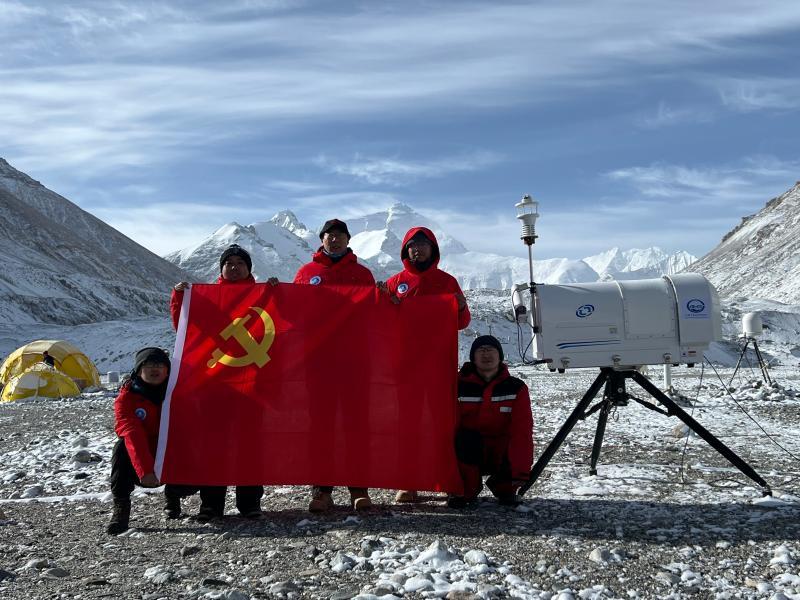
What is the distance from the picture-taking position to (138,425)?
6.23 m

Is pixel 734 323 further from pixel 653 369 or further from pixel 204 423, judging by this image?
pixel 204 423

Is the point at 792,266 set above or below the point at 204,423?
above

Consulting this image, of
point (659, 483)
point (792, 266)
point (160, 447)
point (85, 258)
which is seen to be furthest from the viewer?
point (85, 258)

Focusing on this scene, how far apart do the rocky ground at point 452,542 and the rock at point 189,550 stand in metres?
0.02

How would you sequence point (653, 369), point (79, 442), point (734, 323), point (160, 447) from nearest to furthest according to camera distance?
point (160, 447)
point (79, 442)
point (653, 369)
point (734, 323)

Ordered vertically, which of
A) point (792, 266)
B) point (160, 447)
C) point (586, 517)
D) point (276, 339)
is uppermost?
point (792, 266)


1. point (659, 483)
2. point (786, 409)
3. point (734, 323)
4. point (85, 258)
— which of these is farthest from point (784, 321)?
point (85, 258)

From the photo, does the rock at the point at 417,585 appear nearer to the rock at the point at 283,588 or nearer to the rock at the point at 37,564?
the rock at the point at 283,588

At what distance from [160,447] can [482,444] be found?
2.88 m

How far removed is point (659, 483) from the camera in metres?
7.18

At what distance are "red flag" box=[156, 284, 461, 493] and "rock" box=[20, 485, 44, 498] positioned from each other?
7.99ft

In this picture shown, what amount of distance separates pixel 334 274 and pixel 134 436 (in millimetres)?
2369

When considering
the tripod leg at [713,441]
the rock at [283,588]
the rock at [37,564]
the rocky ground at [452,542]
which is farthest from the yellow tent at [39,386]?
the tripod leg at [713,441]

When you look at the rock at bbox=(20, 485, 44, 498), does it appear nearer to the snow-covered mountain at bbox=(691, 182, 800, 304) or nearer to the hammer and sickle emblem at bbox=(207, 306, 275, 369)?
the hammer and sickle emblem at bbox=(207, 306, 275, 369)
